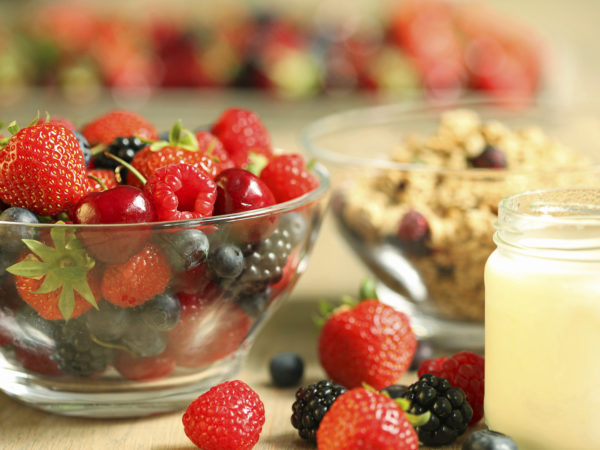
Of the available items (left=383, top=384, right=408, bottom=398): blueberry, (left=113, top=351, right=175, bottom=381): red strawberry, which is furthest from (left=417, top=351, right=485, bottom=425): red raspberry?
(left=113, top=351, right=175, bottom=381): red strawberry

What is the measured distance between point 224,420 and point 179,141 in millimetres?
312

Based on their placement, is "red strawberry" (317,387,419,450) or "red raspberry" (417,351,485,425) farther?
"red raspberry" (417,351,485,425)

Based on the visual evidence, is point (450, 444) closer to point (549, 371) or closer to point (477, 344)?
point (549, 371)

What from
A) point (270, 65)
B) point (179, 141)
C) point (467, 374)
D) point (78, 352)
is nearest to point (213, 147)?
point (179, 141)

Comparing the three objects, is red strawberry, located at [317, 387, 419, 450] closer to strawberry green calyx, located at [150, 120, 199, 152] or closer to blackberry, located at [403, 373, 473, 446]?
blackberry, located at [403, 373, 473, 446]

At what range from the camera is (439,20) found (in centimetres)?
279

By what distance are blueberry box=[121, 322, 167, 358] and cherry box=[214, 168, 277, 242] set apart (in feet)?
0.42

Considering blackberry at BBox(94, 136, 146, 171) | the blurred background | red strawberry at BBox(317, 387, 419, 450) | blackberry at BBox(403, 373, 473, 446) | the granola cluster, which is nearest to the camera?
red strawberry at BBox(317, 387, 419, 450)

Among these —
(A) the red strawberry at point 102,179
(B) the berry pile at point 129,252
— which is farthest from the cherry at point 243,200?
(A) the red strawberry at point 102,179

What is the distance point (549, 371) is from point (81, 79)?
6.94ft

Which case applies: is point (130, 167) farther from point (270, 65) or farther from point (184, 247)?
point (270, 65)

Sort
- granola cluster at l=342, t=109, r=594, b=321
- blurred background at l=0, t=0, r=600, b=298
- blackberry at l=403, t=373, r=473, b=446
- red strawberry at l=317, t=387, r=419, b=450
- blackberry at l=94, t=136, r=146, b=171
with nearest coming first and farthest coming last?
red strawberry at l=317, t=387, r=419, b=450 → blackberry at l=403, t=373, r=473, b=446 → blackberry at l=94, t=136, r=146, b=171 → granola cluster at l=342, t=109, r=594, b=321 → blurred background at l=0, t=0, r=600, b=298

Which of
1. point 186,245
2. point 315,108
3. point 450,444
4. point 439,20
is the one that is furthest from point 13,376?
point 439,20

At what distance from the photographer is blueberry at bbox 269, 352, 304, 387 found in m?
0.93
